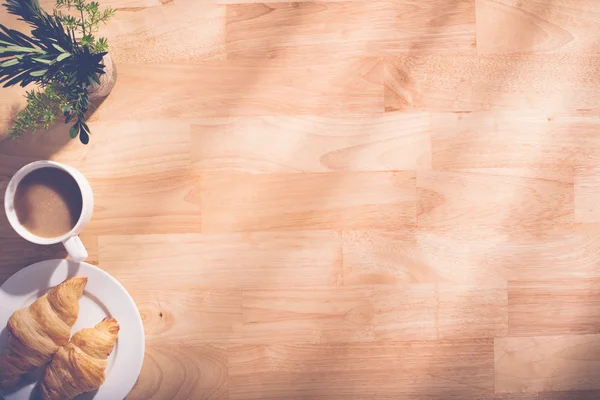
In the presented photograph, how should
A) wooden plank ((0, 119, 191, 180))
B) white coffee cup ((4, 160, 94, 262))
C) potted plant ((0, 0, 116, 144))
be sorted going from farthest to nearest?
wooden plank ((0, 119, 191, 180)) < white coffee cup ((4, 160, 94, 262)) < potted plant ((0, 0, 116, 144))

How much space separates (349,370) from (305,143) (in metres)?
0.51

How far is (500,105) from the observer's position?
3.37 ft

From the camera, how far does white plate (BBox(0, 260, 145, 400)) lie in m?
0.93

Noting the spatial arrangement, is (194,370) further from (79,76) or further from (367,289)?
(79,76)

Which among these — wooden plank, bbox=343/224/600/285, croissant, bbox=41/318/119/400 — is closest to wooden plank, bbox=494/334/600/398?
wooden plank, bbox=343/224/600/285

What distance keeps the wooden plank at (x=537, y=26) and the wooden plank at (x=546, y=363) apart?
0.65 meters

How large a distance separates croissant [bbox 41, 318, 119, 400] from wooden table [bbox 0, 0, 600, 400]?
113 millimetres

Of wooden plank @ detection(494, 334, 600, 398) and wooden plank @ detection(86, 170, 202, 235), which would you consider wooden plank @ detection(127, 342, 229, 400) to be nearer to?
wooden plank @ detection(86, 170, 202, 235)

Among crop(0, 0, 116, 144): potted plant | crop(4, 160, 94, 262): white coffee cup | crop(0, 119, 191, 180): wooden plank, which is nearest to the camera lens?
crop(0, 0, 116, 144): potted plant

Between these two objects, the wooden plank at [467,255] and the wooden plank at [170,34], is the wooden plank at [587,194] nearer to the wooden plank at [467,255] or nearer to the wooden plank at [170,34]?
the wooden plank at [467,255]

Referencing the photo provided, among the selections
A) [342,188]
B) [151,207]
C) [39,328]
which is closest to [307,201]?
[342,188]

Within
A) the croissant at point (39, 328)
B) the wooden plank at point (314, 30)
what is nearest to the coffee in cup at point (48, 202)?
the croissant at point (39, 328)

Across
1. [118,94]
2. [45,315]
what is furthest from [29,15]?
[45,315]

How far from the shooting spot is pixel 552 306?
3.41 feet
